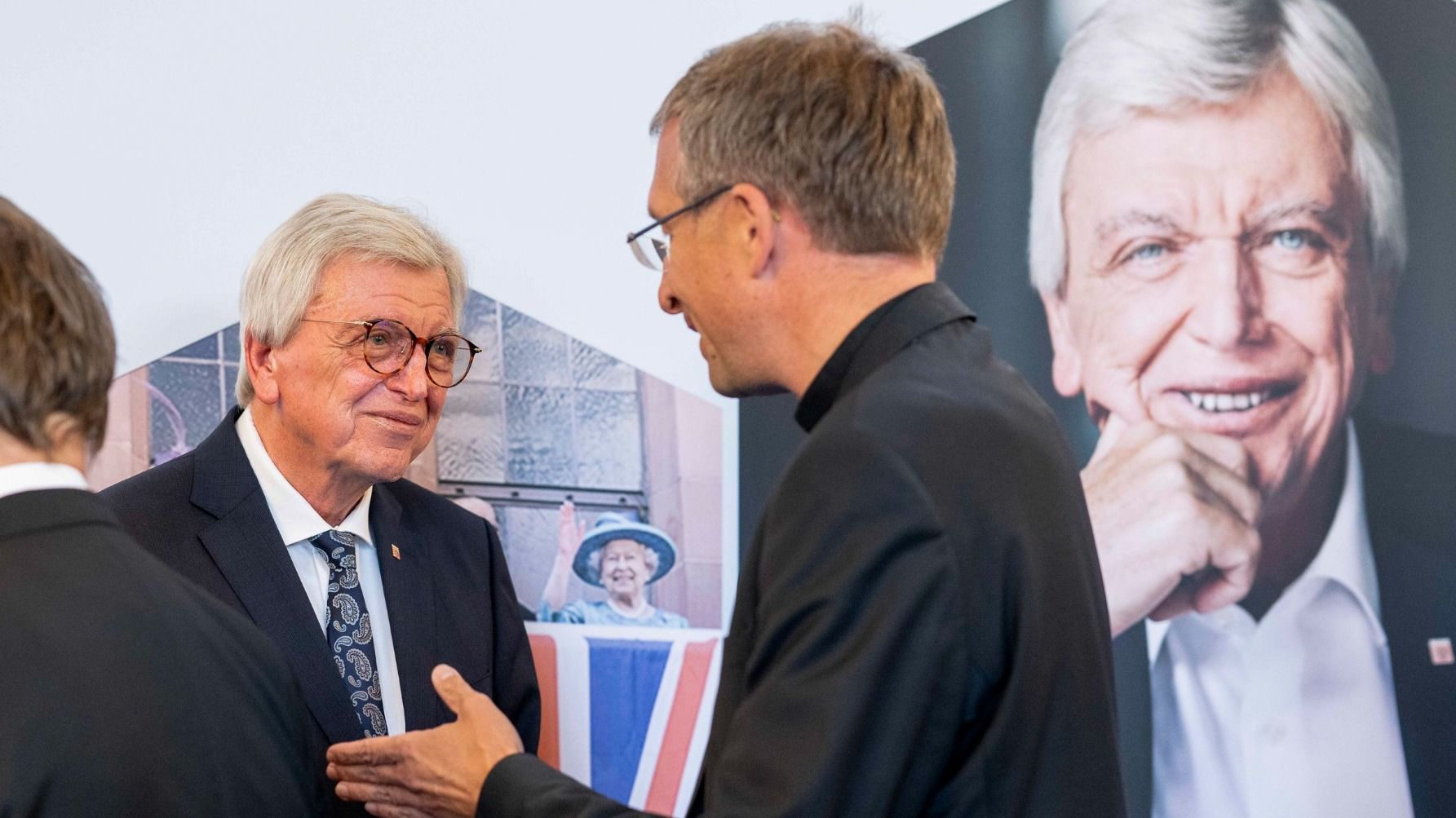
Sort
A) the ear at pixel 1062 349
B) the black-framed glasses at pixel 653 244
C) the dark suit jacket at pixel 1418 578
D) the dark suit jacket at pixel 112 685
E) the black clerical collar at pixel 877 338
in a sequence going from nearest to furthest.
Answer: the dark suit jacket at pixel 112 685
the black clerical collar at pixel 877 338
the black-framed glasses at pixel 653 244
the dark suit jacket at pixel 1418 578
the ear at pixel 1062 349

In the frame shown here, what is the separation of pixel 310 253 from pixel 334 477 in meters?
0.35

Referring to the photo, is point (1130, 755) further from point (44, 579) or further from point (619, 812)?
point (44, 579)

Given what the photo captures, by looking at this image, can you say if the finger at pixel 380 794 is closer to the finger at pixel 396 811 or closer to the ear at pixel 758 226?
the finger at pixel 396 811

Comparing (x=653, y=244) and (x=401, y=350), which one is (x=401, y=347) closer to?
(x=401, y=350)

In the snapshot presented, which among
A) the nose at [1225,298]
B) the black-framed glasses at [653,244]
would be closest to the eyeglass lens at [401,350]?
the black-framed glasses at [653,244]

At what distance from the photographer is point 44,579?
116 centimetres

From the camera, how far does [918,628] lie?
48.1 inches

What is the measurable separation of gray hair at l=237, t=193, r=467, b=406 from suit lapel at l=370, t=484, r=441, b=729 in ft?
0.99

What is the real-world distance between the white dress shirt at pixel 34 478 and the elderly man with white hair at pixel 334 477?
37.1 inches

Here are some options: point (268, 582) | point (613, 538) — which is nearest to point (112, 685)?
point (268, 582)

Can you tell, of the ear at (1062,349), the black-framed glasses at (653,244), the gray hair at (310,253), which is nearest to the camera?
the black-framed glasses at (653,244)

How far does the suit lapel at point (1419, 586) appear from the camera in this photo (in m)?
2.70

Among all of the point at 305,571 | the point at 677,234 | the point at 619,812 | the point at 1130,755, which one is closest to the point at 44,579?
the point at 619,812

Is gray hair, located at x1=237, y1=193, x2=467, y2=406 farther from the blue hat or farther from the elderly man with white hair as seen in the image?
the blue hat
